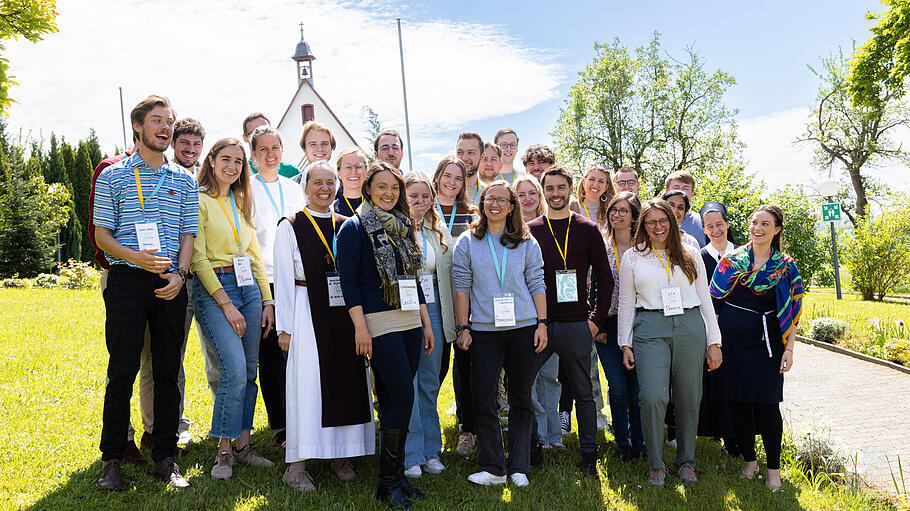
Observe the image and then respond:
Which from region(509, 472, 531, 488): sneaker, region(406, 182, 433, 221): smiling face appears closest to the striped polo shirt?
region(406, 182, 433, 221): smiling face

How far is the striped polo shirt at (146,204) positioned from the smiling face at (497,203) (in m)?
1.98

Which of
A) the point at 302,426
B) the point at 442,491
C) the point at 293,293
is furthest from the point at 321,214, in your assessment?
the point at 442,491

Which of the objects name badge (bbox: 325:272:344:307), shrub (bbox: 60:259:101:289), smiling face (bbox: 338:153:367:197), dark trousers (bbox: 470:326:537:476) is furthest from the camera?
shrub (bbox: 60:259:101:289)

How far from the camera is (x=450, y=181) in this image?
4844 millimetres

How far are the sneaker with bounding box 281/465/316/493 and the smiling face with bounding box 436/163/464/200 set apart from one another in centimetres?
234

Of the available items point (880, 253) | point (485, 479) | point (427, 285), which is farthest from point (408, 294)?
point (880, 253)

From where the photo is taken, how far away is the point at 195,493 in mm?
3791

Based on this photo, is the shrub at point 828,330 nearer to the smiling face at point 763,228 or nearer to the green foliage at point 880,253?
the smiling face at point 763,228

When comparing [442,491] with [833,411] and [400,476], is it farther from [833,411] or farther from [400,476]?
[833,411]

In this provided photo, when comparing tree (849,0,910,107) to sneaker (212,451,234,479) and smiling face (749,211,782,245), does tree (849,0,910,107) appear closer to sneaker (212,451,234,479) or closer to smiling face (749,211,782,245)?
smiling face (749,211,782,245)

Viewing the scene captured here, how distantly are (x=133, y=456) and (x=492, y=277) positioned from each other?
110 inches

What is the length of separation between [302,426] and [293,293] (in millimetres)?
879

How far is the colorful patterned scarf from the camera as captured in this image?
4336mm

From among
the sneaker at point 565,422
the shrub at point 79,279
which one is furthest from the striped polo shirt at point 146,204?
the shrub at point 79,279
